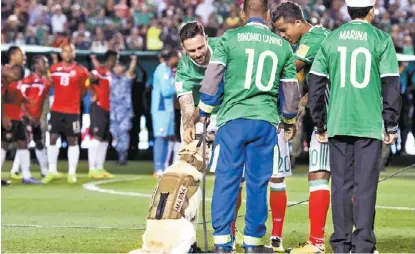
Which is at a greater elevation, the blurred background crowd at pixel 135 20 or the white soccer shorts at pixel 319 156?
the blurred background crowd at pixel 135 20

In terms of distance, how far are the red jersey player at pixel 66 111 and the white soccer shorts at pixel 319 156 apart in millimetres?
10886

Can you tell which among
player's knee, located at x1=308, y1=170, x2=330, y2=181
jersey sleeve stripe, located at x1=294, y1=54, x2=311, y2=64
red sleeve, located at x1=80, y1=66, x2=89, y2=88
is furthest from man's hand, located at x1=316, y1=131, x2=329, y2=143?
red sleeve, located at x1=80, y1=66, x2=89, y2=88

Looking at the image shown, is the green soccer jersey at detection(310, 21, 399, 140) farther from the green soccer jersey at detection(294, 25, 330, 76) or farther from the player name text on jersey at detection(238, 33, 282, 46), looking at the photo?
the green soccer jersey at detection(294, 25, 330, 76)

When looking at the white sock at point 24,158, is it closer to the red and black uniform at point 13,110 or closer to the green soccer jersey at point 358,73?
the red and black uniform at point 13,110

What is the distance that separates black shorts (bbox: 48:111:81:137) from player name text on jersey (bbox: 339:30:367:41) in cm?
1195

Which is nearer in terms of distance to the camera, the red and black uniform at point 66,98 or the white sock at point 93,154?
the red and black uniform at point 66,98

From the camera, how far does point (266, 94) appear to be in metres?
10.4

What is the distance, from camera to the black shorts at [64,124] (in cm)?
2145

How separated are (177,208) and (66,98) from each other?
38.0 ft

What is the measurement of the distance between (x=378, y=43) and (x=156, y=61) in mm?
17862

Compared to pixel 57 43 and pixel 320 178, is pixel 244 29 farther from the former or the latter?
pixel 57 43

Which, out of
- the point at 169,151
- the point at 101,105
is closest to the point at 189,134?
the point at 169,151

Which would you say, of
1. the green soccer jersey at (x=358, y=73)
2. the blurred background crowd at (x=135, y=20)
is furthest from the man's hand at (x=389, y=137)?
the blurred background crowd at (x=135, y=20)

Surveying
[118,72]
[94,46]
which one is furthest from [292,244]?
[94,46]
